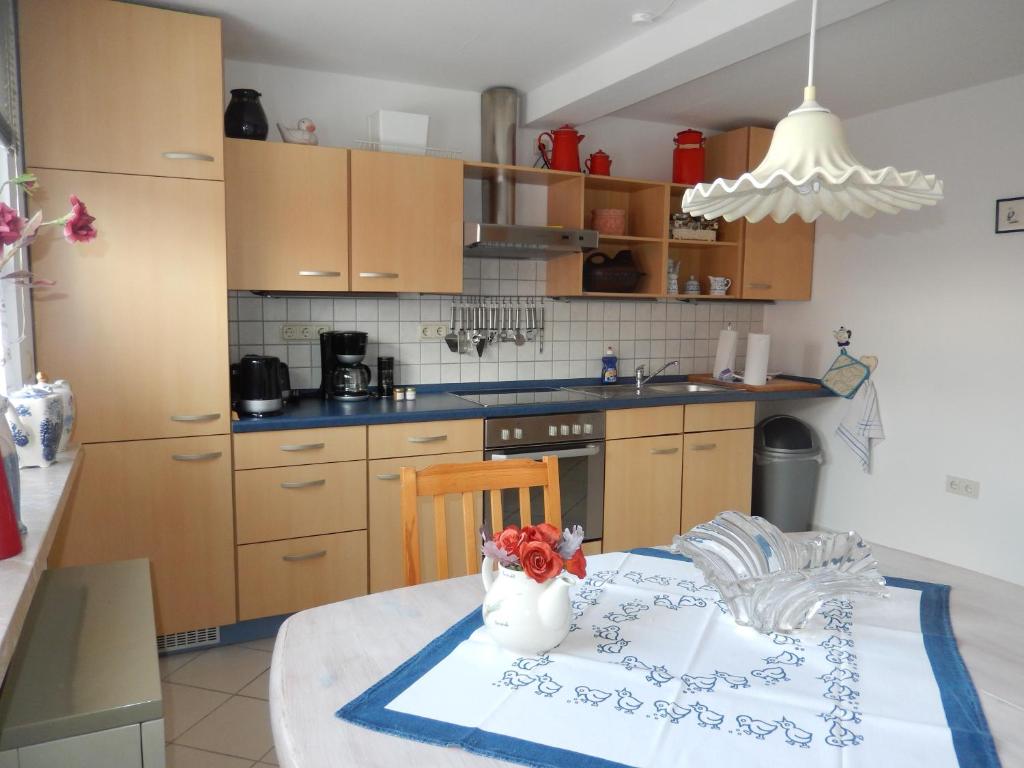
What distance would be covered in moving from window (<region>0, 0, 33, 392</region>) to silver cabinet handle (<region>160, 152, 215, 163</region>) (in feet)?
1.39

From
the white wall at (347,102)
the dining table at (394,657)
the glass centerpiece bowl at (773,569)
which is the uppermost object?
the white wall at (347,102)

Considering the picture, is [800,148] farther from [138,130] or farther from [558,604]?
[138,130]

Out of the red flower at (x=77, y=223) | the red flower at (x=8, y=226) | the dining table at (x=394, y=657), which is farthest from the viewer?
the red flower at (x=77, y=223)

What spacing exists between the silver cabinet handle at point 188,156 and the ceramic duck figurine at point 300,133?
16.1 inches

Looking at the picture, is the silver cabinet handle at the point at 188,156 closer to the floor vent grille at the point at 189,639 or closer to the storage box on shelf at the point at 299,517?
the storage box on shelf at the point at 299,517

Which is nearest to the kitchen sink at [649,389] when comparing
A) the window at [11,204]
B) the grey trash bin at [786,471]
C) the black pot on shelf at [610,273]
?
the grey trash bin at [786,471]

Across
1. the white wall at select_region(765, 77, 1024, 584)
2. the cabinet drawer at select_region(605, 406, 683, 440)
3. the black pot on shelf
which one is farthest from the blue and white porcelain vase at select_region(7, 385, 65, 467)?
the white wall at select_region(765, 77, 1024, 584)

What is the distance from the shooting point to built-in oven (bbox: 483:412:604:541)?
2980 mm

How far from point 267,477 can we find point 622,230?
2.08 meters

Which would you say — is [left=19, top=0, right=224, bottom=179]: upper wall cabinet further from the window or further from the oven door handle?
the oven door handle

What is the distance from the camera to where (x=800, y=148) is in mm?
1130

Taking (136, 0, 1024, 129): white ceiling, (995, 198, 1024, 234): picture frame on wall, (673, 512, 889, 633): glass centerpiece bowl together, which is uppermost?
(136, 0, 1024, 129): white ceiling

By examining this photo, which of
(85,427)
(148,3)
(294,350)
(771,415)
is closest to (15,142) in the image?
(148,3)

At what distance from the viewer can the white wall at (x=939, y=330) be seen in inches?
124
